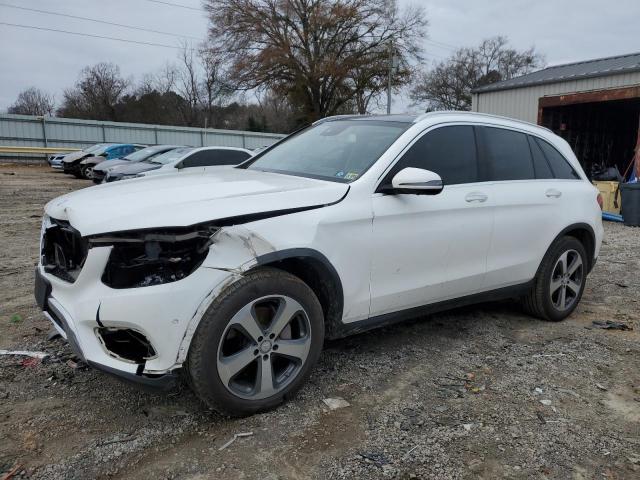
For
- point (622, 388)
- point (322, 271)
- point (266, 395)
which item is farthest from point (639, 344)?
point (266, 395)

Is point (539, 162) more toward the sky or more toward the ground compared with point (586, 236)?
more toward the sky

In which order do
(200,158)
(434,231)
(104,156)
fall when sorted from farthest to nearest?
1. (104,156)
2. (200,158)
3. (434,231)

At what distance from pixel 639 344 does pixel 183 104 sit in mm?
60673

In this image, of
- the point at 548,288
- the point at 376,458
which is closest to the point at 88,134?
the point at 548,288

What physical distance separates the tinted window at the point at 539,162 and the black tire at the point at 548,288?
58cm

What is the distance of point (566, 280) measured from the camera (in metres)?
4.72

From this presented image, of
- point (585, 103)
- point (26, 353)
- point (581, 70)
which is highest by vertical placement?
point (581, 70)

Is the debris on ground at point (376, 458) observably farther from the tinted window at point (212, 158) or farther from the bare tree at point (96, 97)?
the bare tree at point (96, 97)

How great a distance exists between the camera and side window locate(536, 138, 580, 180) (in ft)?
15.2

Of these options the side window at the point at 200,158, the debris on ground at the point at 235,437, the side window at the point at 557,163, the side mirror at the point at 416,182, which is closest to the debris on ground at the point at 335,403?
the debris on ground at the point at 235,437

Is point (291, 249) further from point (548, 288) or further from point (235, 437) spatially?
point (548, 288)

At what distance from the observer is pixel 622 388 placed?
3.44 m

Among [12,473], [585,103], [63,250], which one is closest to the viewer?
[12,473]

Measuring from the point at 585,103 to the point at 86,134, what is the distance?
90.1ft
